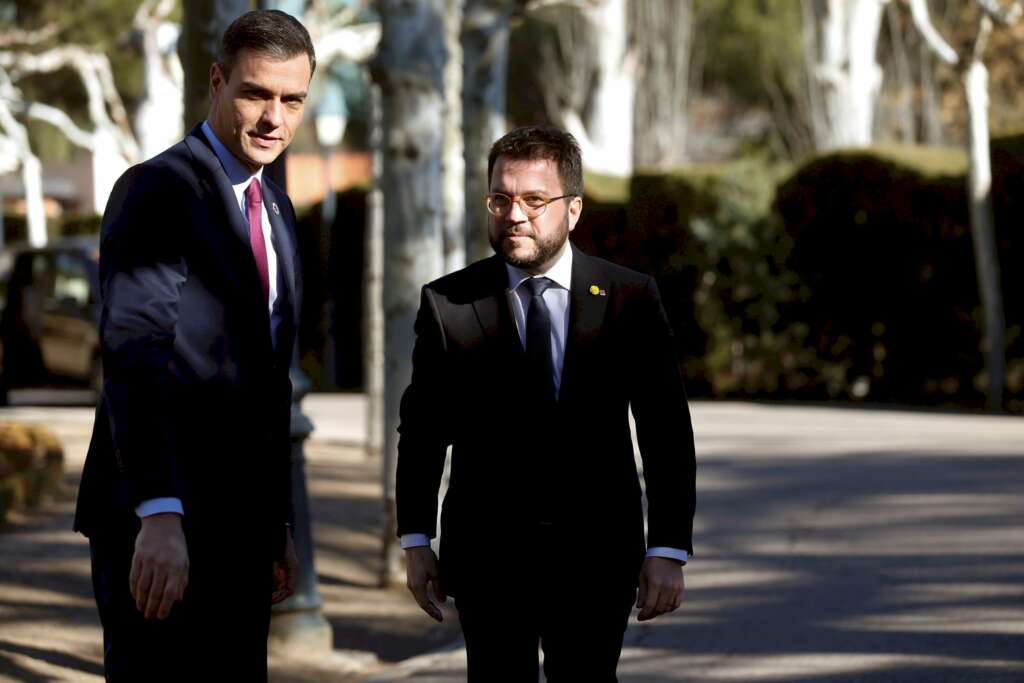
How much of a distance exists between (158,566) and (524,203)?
3.58 ft

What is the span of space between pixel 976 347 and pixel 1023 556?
1170cm

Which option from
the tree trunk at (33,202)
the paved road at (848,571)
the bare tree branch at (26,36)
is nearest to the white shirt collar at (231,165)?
the paved road at (848,571)

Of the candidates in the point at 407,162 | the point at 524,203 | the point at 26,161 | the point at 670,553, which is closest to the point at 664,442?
the point at 670,553

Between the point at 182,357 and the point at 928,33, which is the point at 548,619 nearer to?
the point at 182,357

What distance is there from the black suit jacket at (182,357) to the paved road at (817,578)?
339 cm

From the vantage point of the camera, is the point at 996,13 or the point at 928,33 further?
the point at 928,33

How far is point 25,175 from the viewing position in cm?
3628

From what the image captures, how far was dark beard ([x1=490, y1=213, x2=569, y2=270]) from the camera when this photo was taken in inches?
157

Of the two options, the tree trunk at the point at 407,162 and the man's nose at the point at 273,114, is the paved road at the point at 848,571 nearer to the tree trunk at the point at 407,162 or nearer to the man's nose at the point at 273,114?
the tree trunk at the point at 407,162

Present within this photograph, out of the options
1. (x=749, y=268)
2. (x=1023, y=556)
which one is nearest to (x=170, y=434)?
(x=1023, y=556)

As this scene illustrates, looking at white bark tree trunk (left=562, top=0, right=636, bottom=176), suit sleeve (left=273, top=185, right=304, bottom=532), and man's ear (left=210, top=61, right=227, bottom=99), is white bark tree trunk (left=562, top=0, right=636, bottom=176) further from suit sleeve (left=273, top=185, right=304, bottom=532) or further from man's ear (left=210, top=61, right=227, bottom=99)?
man's ear (left=210, top=61, right=227, bottom=99)

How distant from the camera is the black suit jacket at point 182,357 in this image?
11.6 ft

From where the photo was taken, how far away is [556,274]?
407 centimetres

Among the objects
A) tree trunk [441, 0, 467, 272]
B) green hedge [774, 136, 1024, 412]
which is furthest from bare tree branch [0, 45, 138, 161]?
tree trunk [441, 0, 467, 272]
